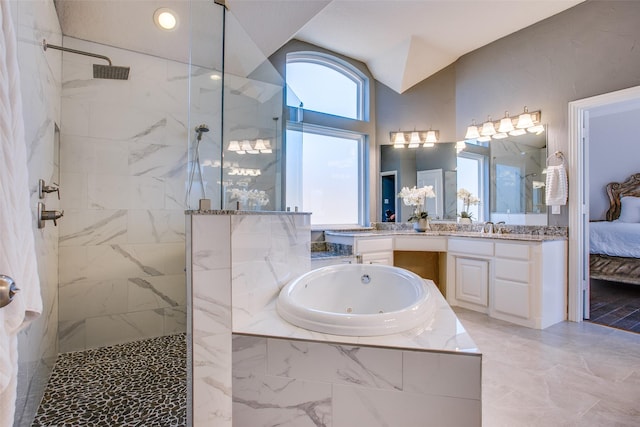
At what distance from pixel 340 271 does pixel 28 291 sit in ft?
5.85

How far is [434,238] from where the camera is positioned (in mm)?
3400

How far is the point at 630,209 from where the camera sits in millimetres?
4652

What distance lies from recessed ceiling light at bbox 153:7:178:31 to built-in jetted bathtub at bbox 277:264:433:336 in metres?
2.09

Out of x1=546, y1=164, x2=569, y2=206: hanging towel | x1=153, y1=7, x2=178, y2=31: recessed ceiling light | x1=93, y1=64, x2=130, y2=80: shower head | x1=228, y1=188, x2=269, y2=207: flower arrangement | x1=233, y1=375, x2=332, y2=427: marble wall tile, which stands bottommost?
x1=233, y1=375, x2=332, y2=427: marble wall tile

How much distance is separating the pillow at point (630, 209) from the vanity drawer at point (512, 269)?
11.4ft

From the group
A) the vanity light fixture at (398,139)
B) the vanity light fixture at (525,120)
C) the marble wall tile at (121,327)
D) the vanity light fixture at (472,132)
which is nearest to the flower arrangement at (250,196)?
the marble wall tile at (121,327)

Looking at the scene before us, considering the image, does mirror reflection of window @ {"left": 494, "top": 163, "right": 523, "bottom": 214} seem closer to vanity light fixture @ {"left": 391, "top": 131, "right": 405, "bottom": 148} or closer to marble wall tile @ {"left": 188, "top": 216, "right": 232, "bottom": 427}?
vanity light fixture @ {"left": 391, "top": 131, "right": 405, "bottom": 148}

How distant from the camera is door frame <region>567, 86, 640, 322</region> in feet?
9.35

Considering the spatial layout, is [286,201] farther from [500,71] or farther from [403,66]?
[500,71]

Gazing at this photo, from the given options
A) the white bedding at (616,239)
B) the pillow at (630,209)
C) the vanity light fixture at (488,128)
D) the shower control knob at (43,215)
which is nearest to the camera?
the shower control knob at (43,215)

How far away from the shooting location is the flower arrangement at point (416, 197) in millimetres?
3766

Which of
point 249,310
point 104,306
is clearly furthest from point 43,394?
point 249,310

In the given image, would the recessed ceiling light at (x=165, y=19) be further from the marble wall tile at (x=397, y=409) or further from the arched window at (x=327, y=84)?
the marble wall tile at (x=397, y=409)

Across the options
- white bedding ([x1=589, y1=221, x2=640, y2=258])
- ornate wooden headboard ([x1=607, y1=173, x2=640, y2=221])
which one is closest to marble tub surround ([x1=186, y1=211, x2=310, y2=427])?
white bedding ([x1=589, y1=221, x2=640, y2=258])
